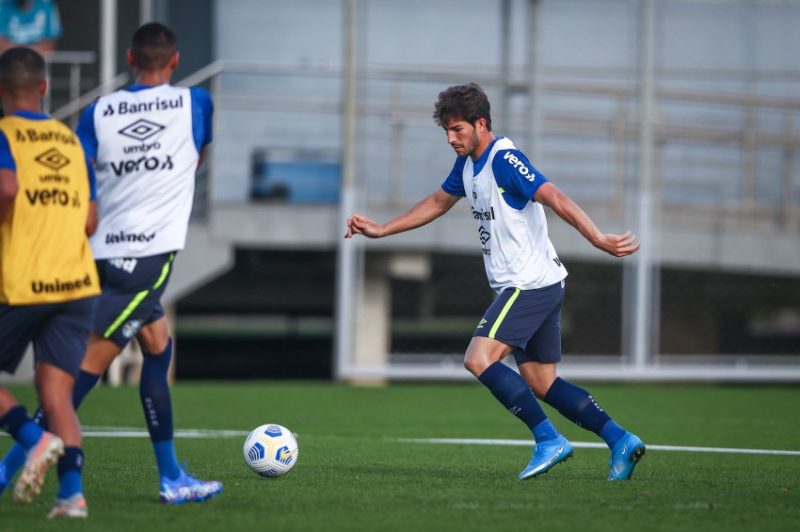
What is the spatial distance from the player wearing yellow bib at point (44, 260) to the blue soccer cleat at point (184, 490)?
1.71 ft

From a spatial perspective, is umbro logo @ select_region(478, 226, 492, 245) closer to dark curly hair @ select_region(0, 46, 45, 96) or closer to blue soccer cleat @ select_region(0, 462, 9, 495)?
dark curly hair @ select_region(0, 46, 45, 96)

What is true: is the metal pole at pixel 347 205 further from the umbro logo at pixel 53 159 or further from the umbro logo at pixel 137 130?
the umbro logo at pixel 53 159

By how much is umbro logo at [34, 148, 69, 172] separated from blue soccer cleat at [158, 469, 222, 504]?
1419mm

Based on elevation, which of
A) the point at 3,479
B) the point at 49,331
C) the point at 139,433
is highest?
the point at 49,331

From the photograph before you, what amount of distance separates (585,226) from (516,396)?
95cm

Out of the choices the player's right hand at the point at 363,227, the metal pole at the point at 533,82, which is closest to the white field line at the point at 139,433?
the player's right hand at the point at 363,227

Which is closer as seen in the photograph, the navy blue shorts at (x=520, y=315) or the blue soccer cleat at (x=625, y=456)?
the blue soccer cleat at (x=625, y=456)

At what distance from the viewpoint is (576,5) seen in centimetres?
1630

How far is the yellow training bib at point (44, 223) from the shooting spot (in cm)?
521

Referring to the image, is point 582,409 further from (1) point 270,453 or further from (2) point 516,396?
(1) point 270,453

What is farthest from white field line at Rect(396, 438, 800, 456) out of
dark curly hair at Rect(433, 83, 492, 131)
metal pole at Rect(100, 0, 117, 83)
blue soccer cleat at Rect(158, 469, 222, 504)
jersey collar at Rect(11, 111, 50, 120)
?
metal pole at Rect(100, 0, 117, 83)

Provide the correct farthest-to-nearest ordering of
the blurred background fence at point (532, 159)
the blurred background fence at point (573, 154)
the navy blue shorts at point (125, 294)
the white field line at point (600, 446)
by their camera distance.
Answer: the blurred background fence at point (573, 154) → the blurred background fence at point (532, 159) → the white field line at point (600, 446) → the navy blue shorts at point (125, 294)

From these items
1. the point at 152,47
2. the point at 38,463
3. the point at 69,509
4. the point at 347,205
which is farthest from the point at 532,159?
the point at 38,463

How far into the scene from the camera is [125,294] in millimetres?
5680
